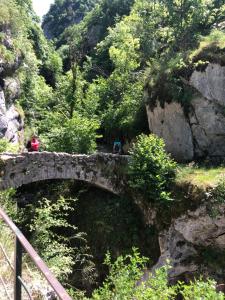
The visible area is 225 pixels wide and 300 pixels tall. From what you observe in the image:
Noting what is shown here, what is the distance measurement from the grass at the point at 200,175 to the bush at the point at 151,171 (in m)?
0.45

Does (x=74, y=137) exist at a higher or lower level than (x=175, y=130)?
lower

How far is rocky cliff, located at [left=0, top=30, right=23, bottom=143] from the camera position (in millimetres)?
21406

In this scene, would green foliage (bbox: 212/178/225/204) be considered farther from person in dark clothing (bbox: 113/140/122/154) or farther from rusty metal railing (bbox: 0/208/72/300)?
rusty metal railing (bbox: 0/208/72/300)

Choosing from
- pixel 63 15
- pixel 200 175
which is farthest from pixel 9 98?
pixel 63 15

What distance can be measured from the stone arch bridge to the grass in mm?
2790

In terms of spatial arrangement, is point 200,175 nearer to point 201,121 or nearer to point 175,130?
point 201,121

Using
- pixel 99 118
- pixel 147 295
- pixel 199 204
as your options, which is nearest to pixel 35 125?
pixel 99 118

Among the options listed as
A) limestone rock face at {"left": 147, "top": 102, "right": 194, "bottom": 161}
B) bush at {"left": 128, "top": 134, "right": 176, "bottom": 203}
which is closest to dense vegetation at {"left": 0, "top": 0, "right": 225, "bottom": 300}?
bush at {"left": 128, "top": 134, "right": 176, "bottom": 203}

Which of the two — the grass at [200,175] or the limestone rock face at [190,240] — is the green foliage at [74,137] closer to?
the grass at [200,175]

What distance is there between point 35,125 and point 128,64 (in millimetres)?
8343

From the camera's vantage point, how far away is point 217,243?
16203mm

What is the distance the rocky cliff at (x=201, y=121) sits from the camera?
1981cm

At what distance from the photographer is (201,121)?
20.2m

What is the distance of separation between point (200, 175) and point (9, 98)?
42.4 feet
